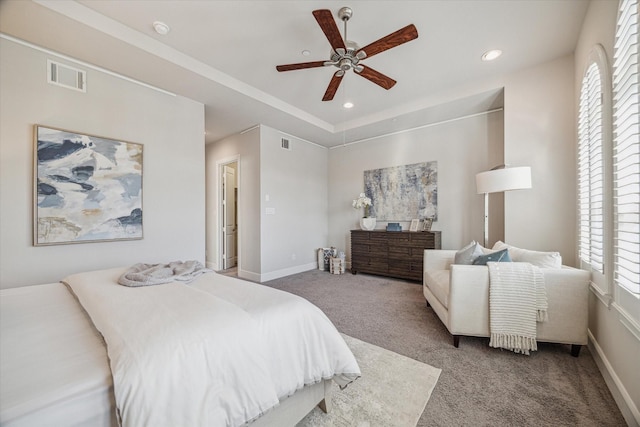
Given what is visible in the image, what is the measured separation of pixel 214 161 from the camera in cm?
544

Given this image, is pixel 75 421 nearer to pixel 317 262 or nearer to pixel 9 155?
pixel 9 155

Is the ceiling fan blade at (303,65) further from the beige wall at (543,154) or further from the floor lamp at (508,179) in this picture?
the beige wall at (543,154)

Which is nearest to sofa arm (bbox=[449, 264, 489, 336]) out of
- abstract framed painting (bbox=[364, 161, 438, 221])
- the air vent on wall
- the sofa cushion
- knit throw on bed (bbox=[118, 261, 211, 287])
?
the sofa cushion

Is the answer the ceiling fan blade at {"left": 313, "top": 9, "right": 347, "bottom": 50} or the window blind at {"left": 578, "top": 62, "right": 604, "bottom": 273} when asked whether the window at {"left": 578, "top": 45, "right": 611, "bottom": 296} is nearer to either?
the window blind at {"left": 578, "top": 62, "right": 604, "bottom": 273}

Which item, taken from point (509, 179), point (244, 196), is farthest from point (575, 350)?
point (244, 196)

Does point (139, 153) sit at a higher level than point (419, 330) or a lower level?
higher

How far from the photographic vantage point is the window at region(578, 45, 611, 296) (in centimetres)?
180

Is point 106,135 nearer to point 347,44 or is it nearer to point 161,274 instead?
point 161,274

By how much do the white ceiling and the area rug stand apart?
291 cm

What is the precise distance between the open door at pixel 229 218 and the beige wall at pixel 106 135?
1913 millimetres

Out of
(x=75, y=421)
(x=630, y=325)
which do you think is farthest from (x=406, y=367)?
(x=75, y=421)

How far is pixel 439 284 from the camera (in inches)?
98.2

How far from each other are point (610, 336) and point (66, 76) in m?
5.05

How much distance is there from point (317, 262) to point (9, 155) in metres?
4.48
